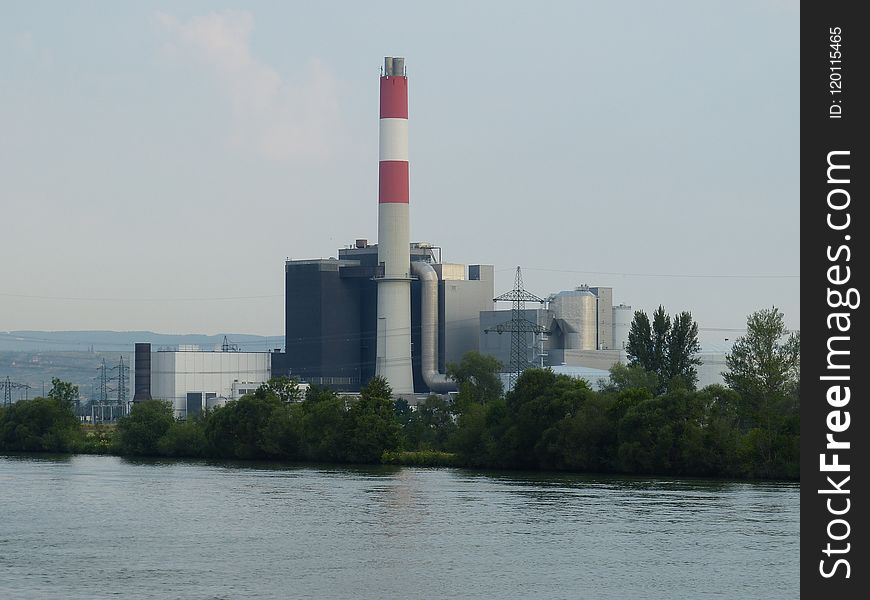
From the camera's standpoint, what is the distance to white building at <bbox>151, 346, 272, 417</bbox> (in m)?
60.2

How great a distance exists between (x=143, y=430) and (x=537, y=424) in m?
14.7

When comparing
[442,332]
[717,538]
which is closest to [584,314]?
[442,332]

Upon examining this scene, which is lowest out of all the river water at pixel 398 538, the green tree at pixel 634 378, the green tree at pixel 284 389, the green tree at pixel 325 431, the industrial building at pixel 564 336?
the river water at pixel 398 538

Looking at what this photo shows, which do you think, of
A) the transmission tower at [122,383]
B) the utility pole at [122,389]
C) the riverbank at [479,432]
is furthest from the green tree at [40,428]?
the utility pole at [122,389]

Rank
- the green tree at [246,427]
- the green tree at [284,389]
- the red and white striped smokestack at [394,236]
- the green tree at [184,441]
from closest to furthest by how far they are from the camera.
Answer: the green tree at [246,427], the green tree at [184,441], the green tree at [284,389], the red and white striped smokestack at [394,236]

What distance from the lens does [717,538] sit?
800 inches

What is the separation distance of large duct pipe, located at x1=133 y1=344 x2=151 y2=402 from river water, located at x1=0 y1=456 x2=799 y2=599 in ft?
95.9

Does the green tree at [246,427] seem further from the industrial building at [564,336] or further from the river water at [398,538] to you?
the industrial building at [564,336]

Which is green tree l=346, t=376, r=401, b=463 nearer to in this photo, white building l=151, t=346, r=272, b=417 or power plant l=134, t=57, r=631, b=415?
power plant l=134, t=57, r=631, b=415

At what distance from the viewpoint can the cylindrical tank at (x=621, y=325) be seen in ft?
205

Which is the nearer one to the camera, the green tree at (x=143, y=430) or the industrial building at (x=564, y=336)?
the green tree at (x=143, y=430)

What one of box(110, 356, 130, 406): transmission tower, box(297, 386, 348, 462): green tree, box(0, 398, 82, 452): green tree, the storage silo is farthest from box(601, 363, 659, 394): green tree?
box(110, 356, 130, 406): transmission tower

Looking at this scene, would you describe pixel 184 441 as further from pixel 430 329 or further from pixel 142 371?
pixel 142 371
